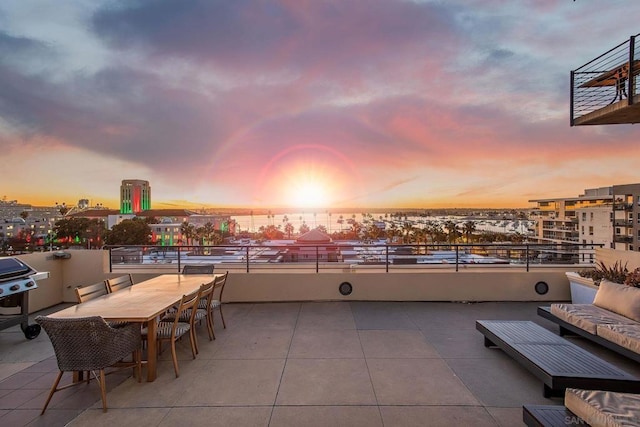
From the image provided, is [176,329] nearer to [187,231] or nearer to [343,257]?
[343,257]

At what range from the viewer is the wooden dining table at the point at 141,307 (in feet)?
8.73

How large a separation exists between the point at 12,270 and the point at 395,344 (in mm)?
5109

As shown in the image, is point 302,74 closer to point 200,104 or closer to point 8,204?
point 200,104

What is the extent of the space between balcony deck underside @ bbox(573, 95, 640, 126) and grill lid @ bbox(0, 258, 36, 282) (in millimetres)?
10424

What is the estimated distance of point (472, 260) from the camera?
6.11 meters

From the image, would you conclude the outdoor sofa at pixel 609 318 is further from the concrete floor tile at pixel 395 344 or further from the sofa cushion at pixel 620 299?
the concrete floor tile at pixel 395 344

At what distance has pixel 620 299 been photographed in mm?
3572

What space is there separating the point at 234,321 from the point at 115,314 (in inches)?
82.4

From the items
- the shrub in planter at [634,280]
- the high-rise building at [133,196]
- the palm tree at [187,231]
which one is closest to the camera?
the shrub in planter at [634,280]

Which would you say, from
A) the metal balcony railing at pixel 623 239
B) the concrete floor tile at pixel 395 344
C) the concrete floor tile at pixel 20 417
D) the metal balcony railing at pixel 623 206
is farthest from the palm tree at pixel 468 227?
the concrete floor tile at pixel 20 417

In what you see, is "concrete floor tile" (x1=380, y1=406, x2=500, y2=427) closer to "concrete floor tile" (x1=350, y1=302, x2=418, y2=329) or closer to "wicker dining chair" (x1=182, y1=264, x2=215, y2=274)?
"concrete floor tile" (x1=350, y1=302, x2=418, y2=329)

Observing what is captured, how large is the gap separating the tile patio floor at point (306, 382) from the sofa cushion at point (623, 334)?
15.7 inches

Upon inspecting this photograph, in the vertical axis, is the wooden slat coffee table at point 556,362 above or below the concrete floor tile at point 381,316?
above

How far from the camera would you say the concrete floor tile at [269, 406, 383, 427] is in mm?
2143
